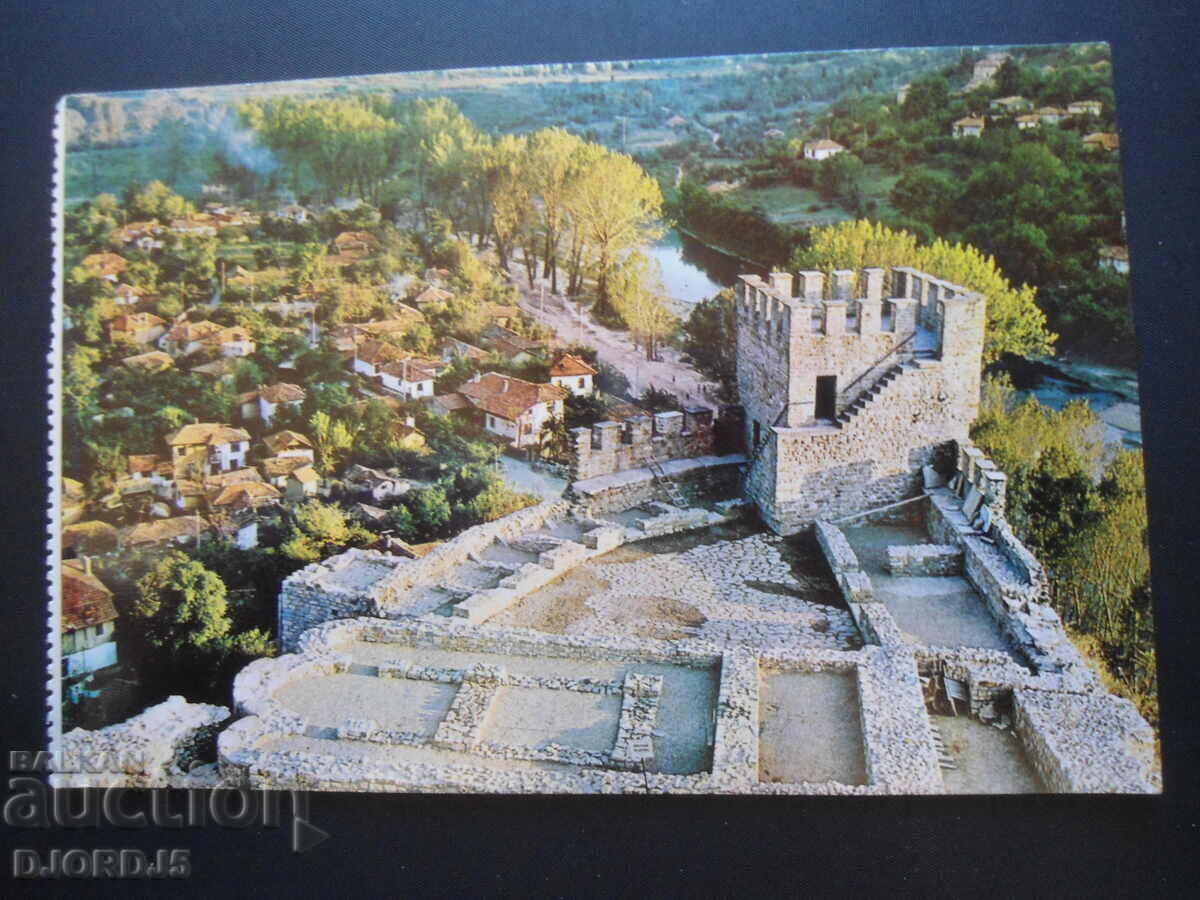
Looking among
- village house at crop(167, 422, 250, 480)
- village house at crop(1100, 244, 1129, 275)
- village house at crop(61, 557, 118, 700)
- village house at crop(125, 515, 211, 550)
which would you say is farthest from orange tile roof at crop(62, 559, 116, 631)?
village house at crop(1100, 244, 1129, 275)

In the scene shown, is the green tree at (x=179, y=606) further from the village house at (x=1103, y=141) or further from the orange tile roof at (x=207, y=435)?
the village house at (x=1103, y=141)

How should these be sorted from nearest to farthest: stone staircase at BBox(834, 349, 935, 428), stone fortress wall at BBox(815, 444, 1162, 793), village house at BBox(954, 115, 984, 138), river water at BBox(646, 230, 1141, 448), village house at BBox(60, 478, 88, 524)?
stone fortress wall at BBox(815, 444, 1162, 793), river water at BBox(646, 230, 1141, 448), village house at BBox(954, 115, 984, 138), village house at BBox(60, 478, 88, 524), stone staircase at BBox(834, 349, 935, 428)

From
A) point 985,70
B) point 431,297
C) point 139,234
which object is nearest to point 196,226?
point 139,234

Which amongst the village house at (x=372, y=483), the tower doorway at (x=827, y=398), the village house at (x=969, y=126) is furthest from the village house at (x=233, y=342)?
the village house at (x=969, y=126)

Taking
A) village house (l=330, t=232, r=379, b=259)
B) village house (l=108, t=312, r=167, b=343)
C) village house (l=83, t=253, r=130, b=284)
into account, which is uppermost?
village house (l=330, t=232, r=379, b=259)

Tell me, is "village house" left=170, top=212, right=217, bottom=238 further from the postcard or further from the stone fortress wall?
the stone fortress wall

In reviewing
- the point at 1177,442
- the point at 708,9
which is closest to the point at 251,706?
the point at 708,9
